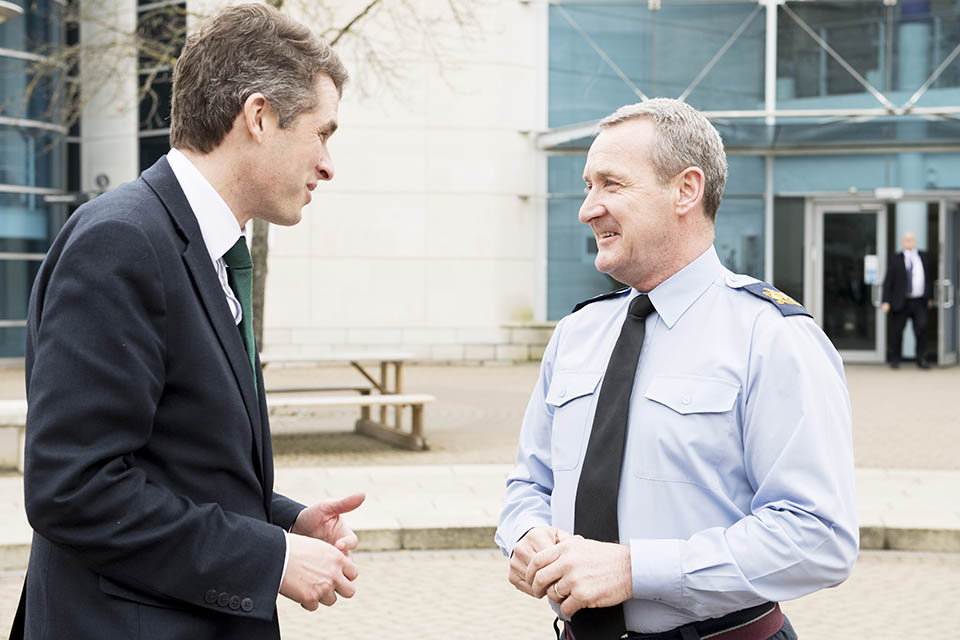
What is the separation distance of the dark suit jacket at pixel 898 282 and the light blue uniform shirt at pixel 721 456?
17.7 m

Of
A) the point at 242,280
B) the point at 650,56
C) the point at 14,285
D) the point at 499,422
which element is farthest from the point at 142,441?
the point at 14,285

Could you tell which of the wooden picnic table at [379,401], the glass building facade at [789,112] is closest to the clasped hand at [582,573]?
the wooden picnic table at [379,401]

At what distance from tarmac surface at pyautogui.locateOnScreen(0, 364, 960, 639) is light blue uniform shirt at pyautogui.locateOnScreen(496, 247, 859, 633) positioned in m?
3.50

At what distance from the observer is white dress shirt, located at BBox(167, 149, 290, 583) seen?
6.89ft

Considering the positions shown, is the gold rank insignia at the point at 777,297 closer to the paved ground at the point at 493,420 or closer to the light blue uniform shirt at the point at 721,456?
the light blue uniform shirt at the point at 721,456

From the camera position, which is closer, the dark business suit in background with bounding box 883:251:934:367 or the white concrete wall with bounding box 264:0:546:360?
the dark business suit in background with bounding box 883:251:934:367

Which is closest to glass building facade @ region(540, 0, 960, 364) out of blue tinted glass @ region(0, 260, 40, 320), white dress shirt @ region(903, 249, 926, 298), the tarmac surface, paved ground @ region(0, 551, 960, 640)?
white dress shirt @ region(903, 249, 926, 298)

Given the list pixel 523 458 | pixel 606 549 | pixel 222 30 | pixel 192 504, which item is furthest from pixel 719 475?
pixel 222 30

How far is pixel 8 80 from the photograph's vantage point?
20.7 metres

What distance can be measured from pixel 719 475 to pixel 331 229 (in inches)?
723

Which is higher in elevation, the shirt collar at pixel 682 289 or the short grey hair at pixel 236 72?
the short grey hair at pixel 236 72

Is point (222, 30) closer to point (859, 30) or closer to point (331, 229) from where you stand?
point (331, 229)

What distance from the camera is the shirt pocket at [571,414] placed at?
248 centimetres

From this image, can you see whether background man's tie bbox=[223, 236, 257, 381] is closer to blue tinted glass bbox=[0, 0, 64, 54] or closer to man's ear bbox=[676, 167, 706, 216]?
man's ear bbox=[676, 167, 706, 216]
